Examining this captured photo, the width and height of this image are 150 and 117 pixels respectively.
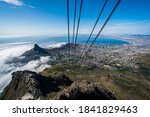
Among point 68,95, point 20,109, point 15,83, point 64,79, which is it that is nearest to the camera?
point 20,109

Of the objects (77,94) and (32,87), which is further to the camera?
(32,87)

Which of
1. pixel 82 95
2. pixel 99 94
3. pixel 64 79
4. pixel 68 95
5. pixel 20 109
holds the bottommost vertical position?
pixel 64 79

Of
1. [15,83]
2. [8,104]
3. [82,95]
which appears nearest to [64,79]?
[15,83]

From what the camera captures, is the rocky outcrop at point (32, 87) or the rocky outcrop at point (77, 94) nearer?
the rocky outcrop at point (77, 94)

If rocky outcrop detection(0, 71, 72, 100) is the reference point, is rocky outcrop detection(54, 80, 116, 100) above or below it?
above

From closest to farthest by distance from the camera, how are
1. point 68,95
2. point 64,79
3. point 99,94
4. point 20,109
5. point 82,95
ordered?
point 20,109
point 68,95
point 82,95
point 99,94
point 64,79

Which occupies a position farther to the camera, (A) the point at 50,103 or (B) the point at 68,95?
(B) the point at 68,95

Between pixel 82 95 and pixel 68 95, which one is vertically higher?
pixel 68 95

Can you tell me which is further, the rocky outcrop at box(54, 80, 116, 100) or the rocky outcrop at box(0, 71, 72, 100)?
the rocky outcrop at box(0, 71, 72, 100)

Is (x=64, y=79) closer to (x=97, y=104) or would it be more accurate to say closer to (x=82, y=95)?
(x=82, y=95)

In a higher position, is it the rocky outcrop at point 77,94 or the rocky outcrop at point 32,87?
the rocky outcrop at point 77,94

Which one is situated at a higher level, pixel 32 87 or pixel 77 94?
pixel 77 94
